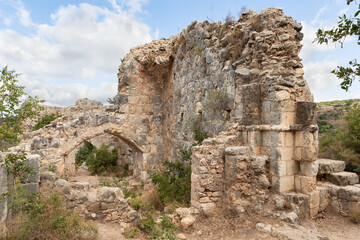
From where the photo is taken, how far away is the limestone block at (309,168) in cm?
434

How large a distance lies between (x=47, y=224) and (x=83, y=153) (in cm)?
1107

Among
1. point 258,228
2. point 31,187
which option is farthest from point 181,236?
point 31,187

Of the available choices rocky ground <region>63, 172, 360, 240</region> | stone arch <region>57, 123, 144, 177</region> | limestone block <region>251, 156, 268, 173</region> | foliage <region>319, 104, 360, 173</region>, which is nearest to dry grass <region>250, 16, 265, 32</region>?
limestone block <region>251, 156, 268, 173</region>

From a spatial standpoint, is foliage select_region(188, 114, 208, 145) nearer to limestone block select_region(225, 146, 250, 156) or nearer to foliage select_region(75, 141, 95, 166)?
limestone block select_region(225, 146, 250, 156)

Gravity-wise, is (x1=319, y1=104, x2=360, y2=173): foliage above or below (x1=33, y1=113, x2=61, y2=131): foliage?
below

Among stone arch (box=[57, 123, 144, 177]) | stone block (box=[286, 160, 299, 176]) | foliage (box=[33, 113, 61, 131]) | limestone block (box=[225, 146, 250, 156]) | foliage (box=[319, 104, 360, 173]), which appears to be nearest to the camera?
stone block (box=[286, 160, 299, 176])

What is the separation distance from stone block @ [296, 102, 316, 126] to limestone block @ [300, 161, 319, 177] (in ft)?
2.31

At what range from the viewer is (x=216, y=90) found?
19.4 feet

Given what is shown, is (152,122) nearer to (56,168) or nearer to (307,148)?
(56,168)

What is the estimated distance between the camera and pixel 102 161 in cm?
1141

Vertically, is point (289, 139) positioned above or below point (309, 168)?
above

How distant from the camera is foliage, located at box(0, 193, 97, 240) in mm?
3230

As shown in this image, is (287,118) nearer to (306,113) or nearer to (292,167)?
(306,113)

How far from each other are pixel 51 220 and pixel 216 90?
4146 millimetres
